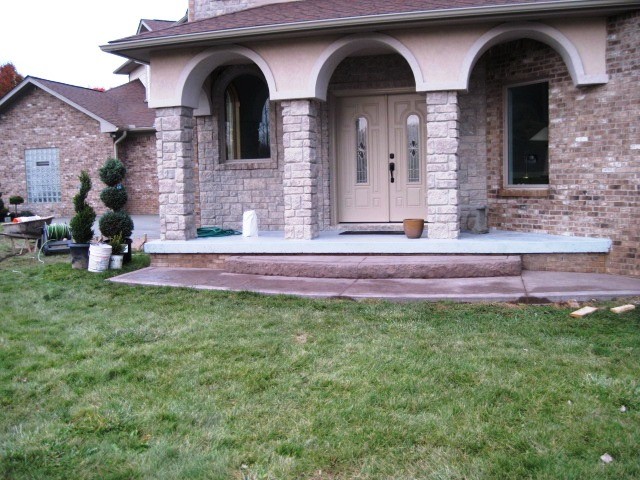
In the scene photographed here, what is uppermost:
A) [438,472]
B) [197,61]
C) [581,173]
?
[197,61]

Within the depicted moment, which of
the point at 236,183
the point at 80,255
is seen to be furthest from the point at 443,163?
the point at 80,255

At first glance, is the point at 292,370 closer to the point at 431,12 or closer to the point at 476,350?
the point at 476,350

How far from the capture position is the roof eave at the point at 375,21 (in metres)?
8.59

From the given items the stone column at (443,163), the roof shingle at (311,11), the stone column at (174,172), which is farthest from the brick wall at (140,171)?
the stone column at (443,163)

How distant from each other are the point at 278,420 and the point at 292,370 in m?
1.01

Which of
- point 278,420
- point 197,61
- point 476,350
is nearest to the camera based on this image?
point 278,420

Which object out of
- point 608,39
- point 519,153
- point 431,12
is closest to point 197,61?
point 431,12

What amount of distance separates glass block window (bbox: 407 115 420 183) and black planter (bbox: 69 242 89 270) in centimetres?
552

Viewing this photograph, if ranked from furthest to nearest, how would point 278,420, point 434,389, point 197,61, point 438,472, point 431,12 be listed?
1. point 197,61
2. point 431,12
3. point 434,389
4. point 278,420
5. point 438,472

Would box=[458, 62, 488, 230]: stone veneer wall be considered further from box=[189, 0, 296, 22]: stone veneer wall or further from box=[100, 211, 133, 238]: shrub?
box=[100, 211, 133, 238]: shrub

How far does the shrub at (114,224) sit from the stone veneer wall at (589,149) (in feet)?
20.0

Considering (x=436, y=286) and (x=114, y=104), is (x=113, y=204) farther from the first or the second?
(x=114, y=104)

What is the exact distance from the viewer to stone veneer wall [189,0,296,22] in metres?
12.5

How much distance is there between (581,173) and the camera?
943cm
